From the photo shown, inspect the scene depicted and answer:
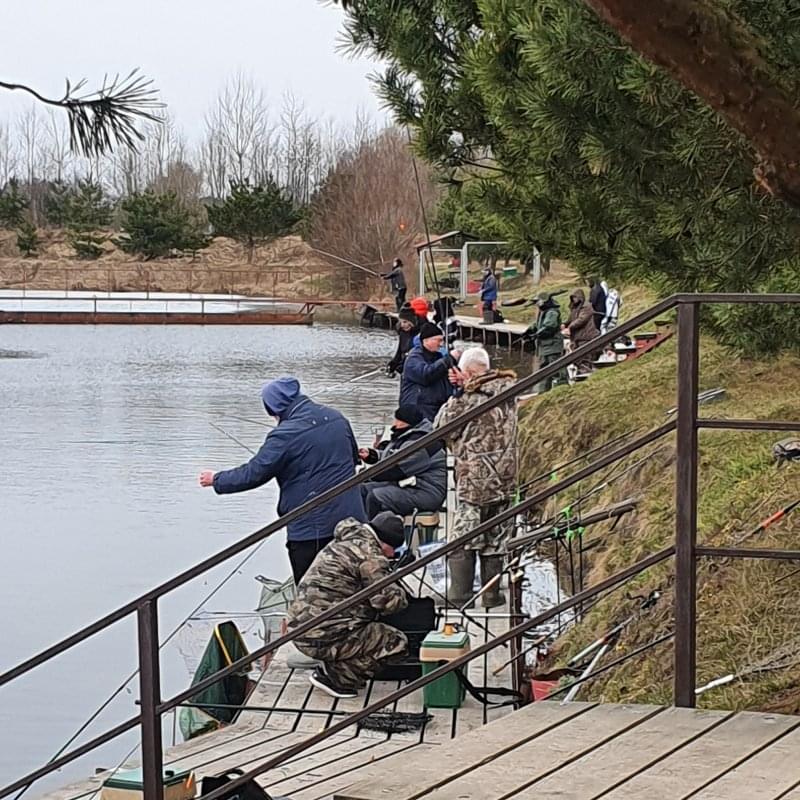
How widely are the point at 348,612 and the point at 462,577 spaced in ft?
5.24

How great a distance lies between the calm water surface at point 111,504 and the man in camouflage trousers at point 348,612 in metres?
1.81

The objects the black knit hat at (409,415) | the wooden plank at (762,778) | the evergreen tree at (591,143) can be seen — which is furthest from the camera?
the black knit hat at (409,415)

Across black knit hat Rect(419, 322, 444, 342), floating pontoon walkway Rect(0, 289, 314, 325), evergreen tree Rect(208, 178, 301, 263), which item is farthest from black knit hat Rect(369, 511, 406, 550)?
evergreen tree Rect(208, 178, 301, 263)

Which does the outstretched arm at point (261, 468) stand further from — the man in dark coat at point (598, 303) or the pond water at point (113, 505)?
the man in dark coat at point (598, 303)

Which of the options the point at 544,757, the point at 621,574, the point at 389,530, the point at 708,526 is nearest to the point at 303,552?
the point at 389,530

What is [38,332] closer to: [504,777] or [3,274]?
[3,274]

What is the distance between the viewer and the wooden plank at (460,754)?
284 centimetres

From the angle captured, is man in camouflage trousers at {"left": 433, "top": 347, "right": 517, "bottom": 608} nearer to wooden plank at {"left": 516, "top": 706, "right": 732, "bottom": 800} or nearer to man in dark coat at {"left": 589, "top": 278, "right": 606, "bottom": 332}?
wooden plank at {"left": 516, "top": 706, "right": 732, "bottom": 800}

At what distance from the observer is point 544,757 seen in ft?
9.77

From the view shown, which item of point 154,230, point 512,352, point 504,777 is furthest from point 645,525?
point 154,230

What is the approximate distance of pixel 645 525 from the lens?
743 centimetres

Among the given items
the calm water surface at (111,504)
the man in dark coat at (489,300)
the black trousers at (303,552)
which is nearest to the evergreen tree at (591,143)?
the black trousers at (303,552)

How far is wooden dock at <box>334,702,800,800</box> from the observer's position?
2795 millimetres

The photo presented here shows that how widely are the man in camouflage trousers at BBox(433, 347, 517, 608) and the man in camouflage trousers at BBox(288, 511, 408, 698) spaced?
107 centimetres
